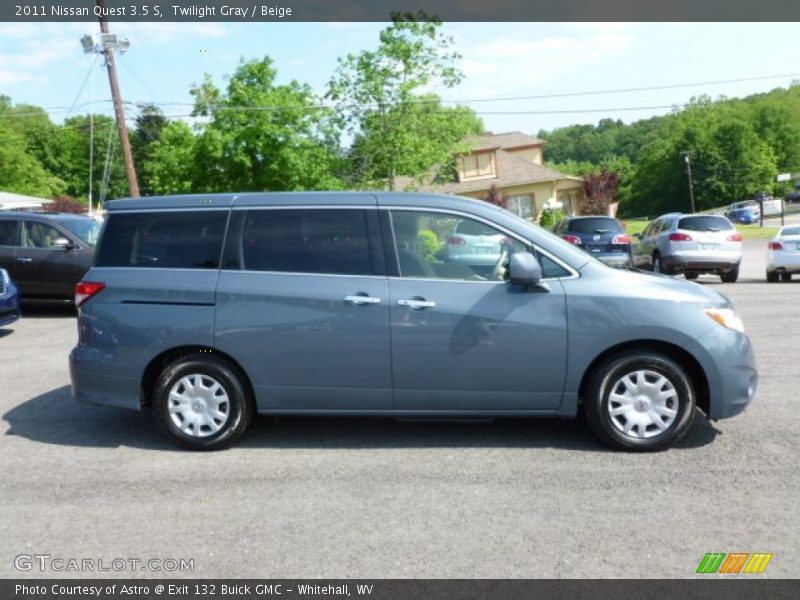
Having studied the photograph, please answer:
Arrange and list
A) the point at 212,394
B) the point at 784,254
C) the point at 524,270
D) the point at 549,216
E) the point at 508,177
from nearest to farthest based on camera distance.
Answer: the point at 524,270 < the point at 212,394 < the point at 784,254 < the point at 549,216 < the point at 508,177

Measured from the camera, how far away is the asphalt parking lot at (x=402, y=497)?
12.7 ft

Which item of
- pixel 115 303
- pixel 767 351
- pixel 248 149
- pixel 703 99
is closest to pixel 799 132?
pixel 703 99

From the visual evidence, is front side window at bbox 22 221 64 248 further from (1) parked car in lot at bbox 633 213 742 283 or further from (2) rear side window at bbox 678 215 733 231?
(2) rear side window at bbox 678 215 733 231

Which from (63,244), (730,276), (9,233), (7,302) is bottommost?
(730,276)

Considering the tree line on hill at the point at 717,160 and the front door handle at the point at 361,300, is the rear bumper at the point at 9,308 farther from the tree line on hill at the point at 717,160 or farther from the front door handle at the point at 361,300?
the tree line on hill at the point at 717,160

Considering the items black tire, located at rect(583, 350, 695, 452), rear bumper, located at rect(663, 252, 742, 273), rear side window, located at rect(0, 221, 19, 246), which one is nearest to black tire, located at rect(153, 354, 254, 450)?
black tire, located at rect(583, 350, 695, 452)

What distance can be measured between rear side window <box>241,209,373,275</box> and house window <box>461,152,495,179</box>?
48.6 metres

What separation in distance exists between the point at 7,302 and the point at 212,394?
719cm

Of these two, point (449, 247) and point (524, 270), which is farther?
point (449, 247)

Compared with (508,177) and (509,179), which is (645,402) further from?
(508,177)

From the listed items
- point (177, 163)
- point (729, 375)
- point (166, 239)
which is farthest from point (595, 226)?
point (177, 163)

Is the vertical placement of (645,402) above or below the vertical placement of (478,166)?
below

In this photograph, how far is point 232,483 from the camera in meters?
4.98

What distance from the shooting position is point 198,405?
219 inches
